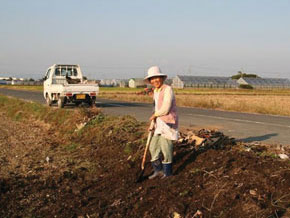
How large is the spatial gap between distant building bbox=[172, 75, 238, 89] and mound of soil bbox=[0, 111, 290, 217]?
89086 millimetres

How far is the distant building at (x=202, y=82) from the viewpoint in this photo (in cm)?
9688

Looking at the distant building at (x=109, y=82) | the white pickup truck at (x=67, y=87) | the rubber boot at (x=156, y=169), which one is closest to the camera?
the rubber boot at (x=156, y=169)

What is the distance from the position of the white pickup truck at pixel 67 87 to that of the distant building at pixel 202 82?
77.5 meters

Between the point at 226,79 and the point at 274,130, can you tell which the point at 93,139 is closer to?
the point at 274,130

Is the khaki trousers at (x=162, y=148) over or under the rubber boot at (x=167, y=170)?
over

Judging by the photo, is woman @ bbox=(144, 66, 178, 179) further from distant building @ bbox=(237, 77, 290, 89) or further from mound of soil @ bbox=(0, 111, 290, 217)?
distant building @ bbox=(237, 77, 290, 89)

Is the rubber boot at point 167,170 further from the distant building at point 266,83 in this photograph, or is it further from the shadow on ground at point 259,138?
the distant building at point 266,83

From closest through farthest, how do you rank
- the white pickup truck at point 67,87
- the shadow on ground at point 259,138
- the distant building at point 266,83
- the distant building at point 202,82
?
the shadow on ground at point 259,138 → the white pickup truck at point 67,87 → the distant building at point 266,83 → the distant building at point 202,82

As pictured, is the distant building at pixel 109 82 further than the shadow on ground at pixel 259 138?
Yes

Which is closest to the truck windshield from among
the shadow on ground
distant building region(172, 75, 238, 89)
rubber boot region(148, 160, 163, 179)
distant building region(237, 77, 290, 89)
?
the shadow on ground

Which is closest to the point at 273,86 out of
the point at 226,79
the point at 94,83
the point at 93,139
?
the point at 226,79

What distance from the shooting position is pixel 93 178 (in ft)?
23.4

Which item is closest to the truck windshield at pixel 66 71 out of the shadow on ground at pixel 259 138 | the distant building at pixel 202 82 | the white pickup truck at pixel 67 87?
the white pickup truck at pixel 67 87

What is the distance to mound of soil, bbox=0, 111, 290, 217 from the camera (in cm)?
461
